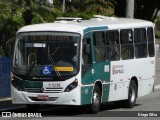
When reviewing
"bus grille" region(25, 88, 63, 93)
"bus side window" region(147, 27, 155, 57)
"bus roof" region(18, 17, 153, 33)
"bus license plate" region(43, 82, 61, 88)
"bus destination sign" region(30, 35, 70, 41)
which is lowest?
"bus grille" region(25, 88, 63, 93)

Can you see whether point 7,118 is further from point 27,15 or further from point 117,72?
point 27,15

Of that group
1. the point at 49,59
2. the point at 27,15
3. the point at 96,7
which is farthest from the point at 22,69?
the point at 96,7

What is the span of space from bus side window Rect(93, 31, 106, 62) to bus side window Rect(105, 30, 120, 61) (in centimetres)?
27

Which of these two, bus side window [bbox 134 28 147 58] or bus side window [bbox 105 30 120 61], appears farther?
bus side window [bbox 134 28 147 58]

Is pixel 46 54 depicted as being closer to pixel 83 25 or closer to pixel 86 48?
pixel 86 48

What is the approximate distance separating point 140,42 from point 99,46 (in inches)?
118

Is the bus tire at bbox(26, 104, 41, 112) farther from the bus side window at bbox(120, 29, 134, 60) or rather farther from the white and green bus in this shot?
the bus side window at bbox(120, 29, 134, 60)

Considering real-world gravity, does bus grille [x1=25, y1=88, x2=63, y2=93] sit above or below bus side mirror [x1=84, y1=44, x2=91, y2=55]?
below

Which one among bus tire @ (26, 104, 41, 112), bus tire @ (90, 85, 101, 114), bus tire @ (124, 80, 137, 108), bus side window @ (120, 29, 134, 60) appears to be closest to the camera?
bus tire @ (90, 85, 101, 114)

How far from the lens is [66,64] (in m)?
17.7

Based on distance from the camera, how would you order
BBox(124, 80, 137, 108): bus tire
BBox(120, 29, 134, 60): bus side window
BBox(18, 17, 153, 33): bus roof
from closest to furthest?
BBox(18, 17, 153, 33): bus roof → BBox(120, 29, 134, 60): bus side window → BBox(124, 80, 137, 108): bus tire

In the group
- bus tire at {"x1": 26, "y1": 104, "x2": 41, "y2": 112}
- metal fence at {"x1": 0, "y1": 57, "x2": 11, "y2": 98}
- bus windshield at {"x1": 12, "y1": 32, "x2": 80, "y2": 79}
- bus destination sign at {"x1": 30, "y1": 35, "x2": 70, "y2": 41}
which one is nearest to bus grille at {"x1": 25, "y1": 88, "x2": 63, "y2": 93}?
bus windshield at {"x1": 12, "y1": 32, "x2": 80, "y2": 79}

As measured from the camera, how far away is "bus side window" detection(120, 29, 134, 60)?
20.3m

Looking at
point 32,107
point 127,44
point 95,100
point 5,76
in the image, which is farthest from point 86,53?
point 5,76
